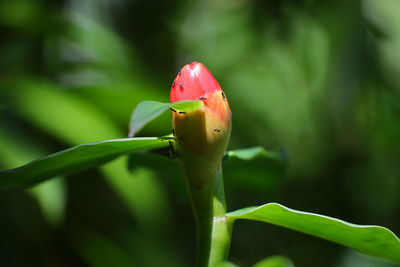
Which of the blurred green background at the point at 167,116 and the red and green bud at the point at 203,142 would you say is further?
the blurred green background at the point at 167,116

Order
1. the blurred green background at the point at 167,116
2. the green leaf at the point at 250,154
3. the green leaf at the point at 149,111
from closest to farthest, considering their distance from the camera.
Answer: the green leaf at the point at 149,111 < the green leaf at the point at 250,154 < the blurred green background at the point at 167,116

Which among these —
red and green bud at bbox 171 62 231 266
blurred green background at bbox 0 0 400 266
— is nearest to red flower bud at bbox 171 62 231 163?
red and green bud at bbox 171 62 231 266

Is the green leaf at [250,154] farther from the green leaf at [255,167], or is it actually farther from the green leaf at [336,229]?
the green leaf at [336,229]

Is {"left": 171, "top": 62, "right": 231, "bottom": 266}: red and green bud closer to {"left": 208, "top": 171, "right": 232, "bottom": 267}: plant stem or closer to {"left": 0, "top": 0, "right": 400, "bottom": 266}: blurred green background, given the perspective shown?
{"left": 208, "top": 171, "right": 232, "bottom": 267}: plant stem

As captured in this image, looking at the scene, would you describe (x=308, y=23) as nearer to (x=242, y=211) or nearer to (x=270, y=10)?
(x=270, y=10)

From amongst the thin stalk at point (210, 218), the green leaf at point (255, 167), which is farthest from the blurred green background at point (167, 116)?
the thin stalk at point (210, 218)
